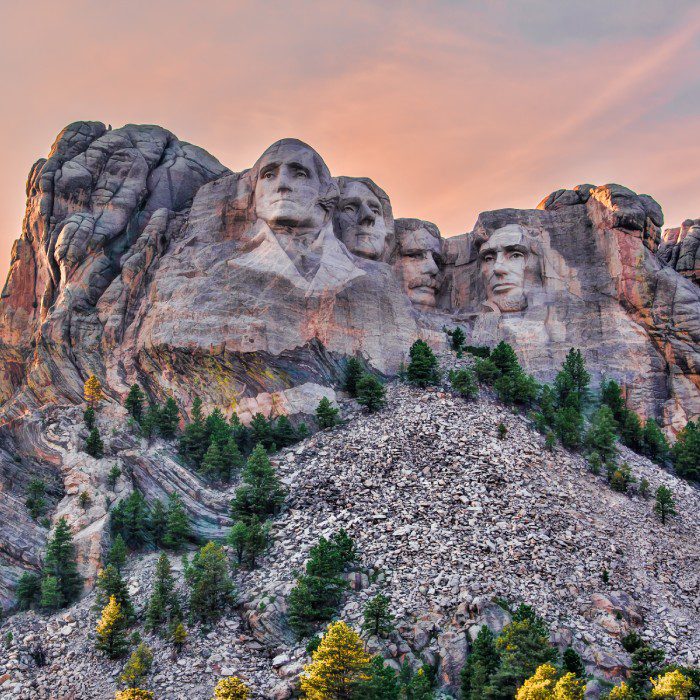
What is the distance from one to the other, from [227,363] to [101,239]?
40.3 ft

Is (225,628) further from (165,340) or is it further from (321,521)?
(165,340)

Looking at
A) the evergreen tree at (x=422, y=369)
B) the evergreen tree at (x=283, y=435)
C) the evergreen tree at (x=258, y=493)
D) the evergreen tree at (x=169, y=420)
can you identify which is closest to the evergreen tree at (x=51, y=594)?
the evergreen tree at (x=258, y=493)

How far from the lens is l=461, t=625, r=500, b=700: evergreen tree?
3994cm

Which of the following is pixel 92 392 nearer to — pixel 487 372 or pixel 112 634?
pixel 112 634

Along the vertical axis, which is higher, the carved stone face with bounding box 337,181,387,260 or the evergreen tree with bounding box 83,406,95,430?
the carved stone face with bounding box 337,181,387,260

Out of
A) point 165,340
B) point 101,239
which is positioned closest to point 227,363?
point 165,340

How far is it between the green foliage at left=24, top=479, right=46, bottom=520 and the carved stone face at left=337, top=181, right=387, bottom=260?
24.8 metres

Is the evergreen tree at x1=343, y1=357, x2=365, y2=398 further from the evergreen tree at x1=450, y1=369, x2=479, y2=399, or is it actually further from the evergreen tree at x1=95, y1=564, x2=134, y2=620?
the evergreen tree at x1=95, y1=564, x2=134, y2=620

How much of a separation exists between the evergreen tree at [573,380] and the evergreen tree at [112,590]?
91.4ft

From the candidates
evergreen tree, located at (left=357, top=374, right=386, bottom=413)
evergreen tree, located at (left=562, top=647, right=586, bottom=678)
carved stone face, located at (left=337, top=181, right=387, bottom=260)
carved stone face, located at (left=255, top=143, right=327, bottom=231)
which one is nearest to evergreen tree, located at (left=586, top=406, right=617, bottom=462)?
evergreen tree, located at (left=357, top=374, right=386, bottom=413)

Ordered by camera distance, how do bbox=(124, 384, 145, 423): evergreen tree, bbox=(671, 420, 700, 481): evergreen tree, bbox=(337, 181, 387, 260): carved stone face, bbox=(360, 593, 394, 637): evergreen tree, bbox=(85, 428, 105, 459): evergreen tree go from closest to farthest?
1. bbox=(360, 593, 394, 637): evergreen tree
2. bbox=(85, 428, 105, 459): evergreen tree
3. bbox=(671, 420, 700, 481): evergreen tree
4. bbox=(124, 384, 145, 423): evergreen tree
5. bbox=(337, 181, 387, 260): carved stone face

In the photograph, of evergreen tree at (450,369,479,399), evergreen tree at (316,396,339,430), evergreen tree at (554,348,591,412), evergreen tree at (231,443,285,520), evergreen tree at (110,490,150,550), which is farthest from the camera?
evergreen tree at (554,348,591,412)

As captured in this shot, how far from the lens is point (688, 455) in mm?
58156

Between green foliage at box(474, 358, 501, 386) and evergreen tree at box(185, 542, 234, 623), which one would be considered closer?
evergreen tree at box(185, 542, 234, 623)
